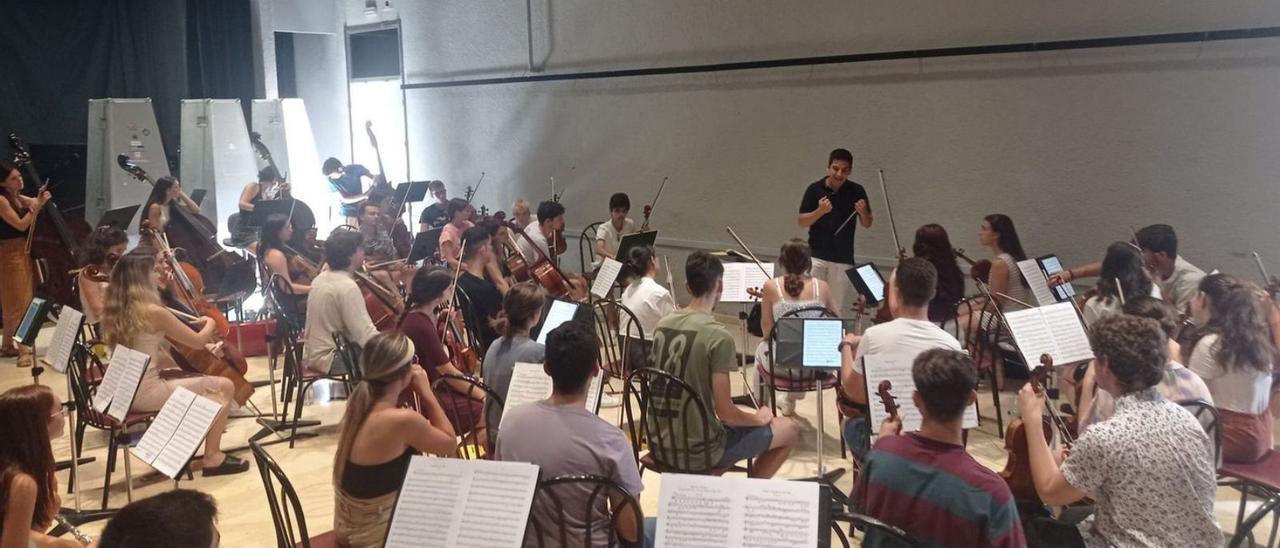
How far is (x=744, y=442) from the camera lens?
3670 mm

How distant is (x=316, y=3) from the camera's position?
12.3 meters

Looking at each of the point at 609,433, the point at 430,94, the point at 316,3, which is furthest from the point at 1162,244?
the point at 316,3

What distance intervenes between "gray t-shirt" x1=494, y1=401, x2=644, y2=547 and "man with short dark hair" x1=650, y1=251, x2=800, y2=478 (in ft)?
2.71

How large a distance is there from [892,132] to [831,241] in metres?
1.28

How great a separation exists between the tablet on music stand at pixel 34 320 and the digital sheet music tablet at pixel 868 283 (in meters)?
3.76

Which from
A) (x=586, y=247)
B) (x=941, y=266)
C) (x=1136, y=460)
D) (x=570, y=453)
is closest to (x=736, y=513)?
(x=570, y=453)

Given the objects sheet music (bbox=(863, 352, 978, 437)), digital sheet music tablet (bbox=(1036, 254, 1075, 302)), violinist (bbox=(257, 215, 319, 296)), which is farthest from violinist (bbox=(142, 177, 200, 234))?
digital sheet music tablet (bbox=(1036, 254, 1075, 302))

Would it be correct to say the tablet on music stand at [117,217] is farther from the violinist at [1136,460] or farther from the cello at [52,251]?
the violinist at [1136,460]

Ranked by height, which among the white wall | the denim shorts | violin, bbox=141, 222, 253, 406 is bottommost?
the denim shorts


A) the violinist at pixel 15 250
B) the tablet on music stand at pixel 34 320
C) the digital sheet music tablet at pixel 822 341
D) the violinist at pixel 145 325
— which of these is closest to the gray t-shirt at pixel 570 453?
the digital sheet music tablet at pixel 822 341

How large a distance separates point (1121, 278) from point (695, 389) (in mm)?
2233

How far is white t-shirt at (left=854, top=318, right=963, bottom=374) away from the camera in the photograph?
337 cm

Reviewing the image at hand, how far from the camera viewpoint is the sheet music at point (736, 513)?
6.59ft

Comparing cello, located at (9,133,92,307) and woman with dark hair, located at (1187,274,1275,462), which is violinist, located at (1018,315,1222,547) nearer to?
woman with dark hair, located at (1187,274,1275,462)
